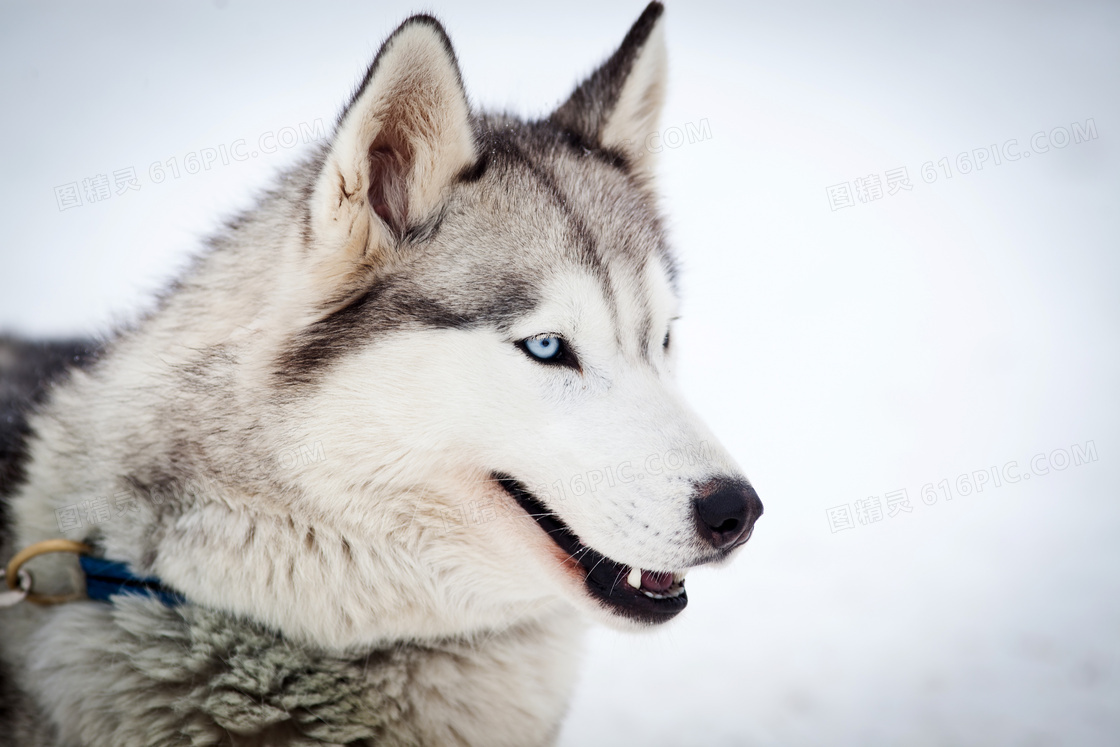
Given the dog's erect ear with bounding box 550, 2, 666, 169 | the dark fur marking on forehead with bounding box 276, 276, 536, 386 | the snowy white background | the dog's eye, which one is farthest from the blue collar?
the dog's erect ear with bounding box 550, 2, 666, 169

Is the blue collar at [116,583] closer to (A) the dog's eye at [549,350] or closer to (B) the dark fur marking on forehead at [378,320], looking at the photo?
(B) the dark fur marking on forehead at [378,320]

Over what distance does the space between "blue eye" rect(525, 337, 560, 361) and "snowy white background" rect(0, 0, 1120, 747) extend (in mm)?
1054

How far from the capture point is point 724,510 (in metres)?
1.73

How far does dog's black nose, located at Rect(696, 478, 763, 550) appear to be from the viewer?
5.67ft

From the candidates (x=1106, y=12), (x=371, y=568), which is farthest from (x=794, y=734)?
(x=1106, y=12)

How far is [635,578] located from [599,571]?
4.3 inches

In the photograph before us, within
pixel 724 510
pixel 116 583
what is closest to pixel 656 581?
pixel 724 510

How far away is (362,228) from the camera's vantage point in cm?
186

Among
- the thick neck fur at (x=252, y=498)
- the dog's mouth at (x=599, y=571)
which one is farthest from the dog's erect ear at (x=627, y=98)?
the dog's mouth at (x=599, y=571)

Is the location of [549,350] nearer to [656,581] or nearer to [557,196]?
[557,196]

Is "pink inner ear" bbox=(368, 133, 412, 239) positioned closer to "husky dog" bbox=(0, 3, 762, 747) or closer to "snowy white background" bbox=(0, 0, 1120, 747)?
"husky dog" bbox=(0, 3, 762, 747)

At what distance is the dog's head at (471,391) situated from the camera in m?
1.77

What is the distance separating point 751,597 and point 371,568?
2684 millimetres

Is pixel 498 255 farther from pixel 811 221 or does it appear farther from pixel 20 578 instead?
pixel 811 221
